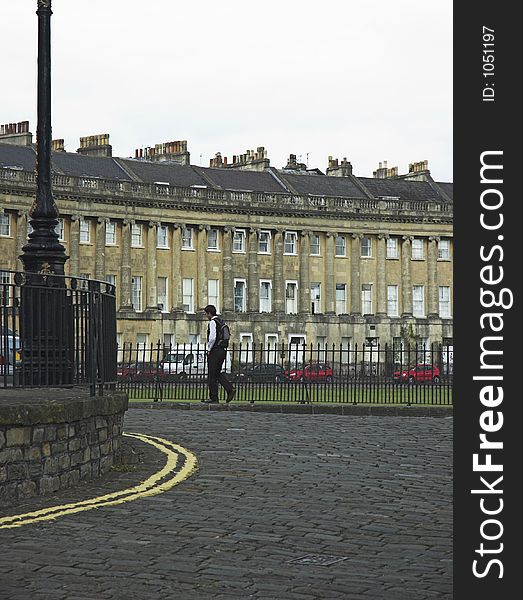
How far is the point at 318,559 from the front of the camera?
342 inches

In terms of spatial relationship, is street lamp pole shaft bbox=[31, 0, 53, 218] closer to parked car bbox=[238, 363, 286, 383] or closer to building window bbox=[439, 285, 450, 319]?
parked car bbox=[238, 363, 286, 383]

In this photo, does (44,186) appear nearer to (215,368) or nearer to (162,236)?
(215,368)

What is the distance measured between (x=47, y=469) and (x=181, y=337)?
8575 cm

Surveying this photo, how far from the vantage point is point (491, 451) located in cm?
430

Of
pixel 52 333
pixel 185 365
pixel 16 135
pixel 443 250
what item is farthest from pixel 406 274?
pixel 52 333

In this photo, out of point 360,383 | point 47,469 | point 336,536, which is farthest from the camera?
point 360,383

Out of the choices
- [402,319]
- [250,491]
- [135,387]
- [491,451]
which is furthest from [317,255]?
[491,451]

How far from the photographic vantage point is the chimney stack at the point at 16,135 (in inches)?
3584

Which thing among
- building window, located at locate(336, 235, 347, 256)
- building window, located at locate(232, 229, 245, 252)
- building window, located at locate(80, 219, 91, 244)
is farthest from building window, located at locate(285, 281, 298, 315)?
building window, located at locate(80, 219, 91, 244)

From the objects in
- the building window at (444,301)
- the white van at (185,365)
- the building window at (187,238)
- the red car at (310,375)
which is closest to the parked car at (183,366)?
the white van at (185,365)

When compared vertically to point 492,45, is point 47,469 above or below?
below

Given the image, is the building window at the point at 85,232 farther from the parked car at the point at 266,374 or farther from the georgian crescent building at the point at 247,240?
the parked car at the point at 266,374

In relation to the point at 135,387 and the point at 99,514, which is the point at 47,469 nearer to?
the point at 99,514

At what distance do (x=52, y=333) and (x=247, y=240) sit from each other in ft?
293
